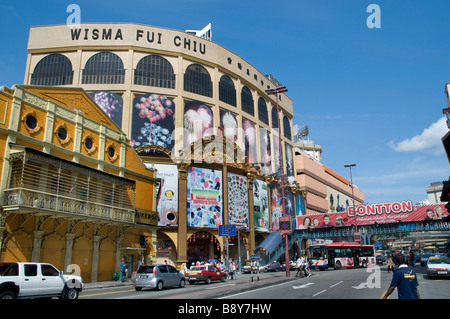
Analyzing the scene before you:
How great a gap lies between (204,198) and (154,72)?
1957 centimetres

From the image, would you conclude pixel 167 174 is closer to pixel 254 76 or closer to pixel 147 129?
pixel 147 129

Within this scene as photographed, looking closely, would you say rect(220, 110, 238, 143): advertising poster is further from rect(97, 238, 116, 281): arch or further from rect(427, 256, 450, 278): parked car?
rect(427, 256, 450, 278): parked car

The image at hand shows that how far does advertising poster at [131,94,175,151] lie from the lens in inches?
1869

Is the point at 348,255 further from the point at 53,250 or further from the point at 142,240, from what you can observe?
the point at 53,250

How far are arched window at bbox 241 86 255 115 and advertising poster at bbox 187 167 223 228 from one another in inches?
634

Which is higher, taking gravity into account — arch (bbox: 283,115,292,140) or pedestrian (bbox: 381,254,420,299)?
arch (bbox: 283,115,292,140)

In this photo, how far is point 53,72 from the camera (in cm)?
5038

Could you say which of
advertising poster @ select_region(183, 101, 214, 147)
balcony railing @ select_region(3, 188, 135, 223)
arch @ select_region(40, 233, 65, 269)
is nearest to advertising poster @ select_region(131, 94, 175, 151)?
advertising poster @ select_region(183, 101, 214, 147)

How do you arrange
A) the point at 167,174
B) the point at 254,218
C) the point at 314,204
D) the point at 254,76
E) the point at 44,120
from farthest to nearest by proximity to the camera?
the point at 314,204 < the point at 254,76 < the point at 254,218 < the point at 167,174 < the point at 44,120

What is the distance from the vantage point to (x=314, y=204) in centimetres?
8381

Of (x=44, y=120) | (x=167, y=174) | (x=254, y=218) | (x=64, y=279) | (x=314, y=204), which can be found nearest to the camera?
(x=64, y=279)

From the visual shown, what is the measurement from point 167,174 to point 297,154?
48.8 m

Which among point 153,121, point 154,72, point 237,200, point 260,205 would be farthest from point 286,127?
point 153,121
